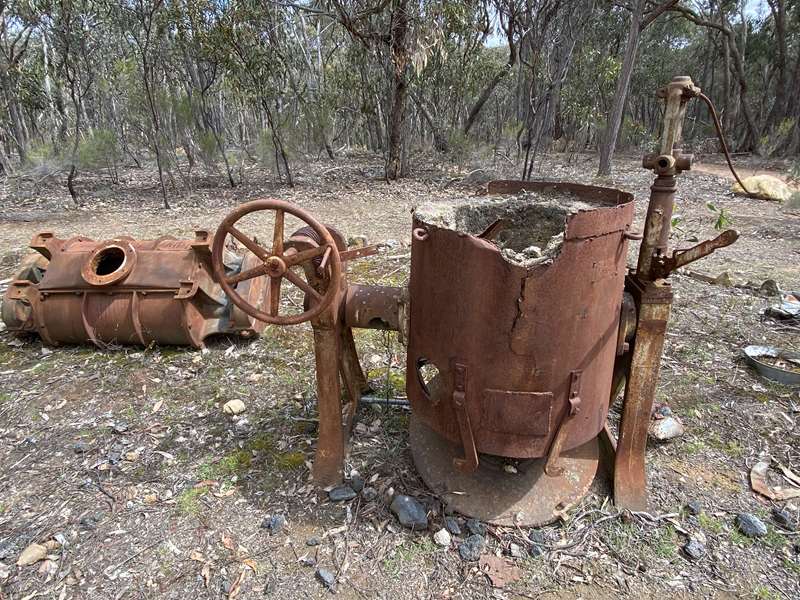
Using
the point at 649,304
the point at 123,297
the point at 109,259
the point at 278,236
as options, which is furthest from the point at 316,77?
the point at 649,304

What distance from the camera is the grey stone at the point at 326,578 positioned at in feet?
6.93

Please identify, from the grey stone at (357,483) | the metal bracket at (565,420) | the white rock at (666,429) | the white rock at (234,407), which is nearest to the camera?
the metal bracket at (565,420)

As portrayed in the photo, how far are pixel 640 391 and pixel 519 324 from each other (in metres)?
0.89

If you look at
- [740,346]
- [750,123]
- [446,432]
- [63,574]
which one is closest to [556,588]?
[446,432]

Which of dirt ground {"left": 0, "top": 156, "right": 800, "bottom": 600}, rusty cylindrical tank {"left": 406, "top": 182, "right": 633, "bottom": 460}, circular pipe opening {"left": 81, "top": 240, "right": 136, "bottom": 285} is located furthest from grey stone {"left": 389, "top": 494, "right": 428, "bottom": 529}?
circular pipe opening {"left": 81, "top": 240, "right": 136, "bottom": 285}

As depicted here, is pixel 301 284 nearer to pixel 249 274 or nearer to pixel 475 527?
pixel 249 274

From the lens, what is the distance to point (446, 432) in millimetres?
2209

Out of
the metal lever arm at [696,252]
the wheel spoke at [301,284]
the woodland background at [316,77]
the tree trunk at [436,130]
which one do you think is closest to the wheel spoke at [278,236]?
the wheel spoke at [301,284]

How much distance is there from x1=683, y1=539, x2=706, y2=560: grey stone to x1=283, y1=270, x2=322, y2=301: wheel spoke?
2022 mm

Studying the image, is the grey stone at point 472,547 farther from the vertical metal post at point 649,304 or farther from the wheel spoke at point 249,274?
the wheel spoke at point 249,274

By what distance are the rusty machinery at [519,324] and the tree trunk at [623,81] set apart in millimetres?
10318

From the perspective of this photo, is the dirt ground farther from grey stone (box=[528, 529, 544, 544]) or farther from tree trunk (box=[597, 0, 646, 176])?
tree trunk (box=[597, 0, 646, 176])

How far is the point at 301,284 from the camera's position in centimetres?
212

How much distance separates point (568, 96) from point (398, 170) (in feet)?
25.5
